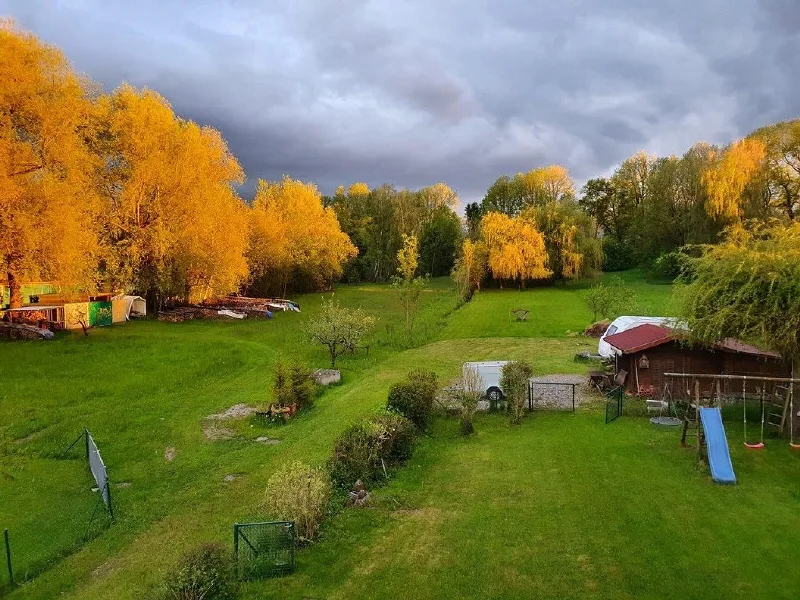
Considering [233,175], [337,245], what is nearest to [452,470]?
[233,175]

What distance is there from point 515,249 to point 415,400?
1869 inches

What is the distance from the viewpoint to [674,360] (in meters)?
22.0

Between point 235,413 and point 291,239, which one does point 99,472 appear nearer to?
point 235,413

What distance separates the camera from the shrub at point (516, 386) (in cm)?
1955

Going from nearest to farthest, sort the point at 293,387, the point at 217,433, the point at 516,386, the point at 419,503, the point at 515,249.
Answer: the point at 419,503, the point at 217,433, the point at 516,386, the point at 293,387, the point at 515,249

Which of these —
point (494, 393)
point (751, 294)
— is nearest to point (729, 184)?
point (751, 294)

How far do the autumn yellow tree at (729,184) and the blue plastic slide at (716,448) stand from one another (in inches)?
2144

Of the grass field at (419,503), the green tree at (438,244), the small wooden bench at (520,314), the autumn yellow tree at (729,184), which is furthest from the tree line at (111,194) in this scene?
the autumn yellow tree at (729,184)

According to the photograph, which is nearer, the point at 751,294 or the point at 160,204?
the point at 751,294

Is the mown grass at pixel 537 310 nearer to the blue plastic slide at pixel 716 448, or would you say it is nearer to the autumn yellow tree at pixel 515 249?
the autumn yellow tree at pixel 515 249

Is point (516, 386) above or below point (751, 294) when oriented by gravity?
below

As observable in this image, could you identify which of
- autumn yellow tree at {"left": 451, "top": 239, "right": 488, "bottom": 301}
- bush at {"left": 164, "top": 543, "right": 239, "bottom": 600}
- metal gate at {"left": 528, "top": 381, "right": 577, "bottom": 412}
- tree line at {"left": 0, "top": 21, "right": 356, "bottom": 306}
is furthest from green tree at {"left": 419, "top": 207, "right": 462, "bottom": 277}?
bush at {"left": 164, "top": 543, "right": 239, "bottom": 600}

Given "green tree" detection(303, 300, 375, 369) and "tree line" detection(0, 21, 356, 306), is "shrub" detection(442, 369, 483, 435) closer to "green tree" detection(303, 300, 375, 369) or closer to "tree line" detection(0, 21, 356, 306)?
"green tree" detection(303, 300, 375, 369)

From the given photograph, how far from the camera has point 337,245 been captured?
72.1 meters
